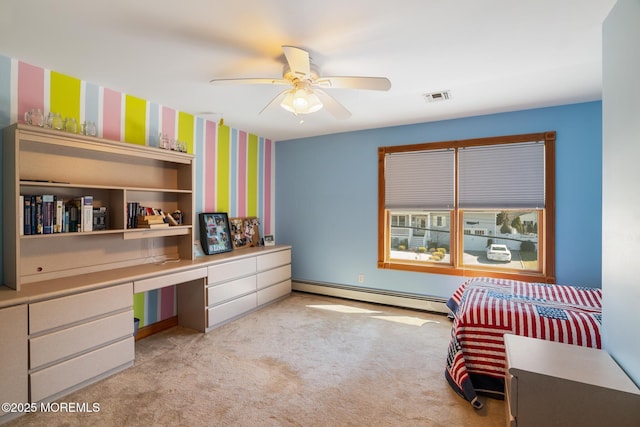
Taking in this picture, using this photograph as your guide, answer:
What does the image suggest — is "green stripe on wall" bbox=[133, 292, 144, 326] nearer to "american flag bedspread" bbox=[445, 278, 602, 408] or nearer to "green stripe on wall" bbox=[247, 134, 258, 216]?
"green stripe on wall" bbox=[247, 134, 258, 216]

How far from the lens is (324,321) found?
12.1 feet

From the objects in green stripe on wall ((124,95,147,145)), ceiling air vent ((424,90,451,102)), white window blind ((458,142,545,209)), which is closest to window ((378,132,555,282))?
white window blind ((458,142,545,209))

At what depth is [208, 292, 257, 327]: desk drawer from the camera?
11.0 feet

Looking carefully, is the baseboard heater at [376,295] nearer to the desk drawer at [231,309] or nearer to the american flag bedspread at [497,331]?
the desk drawer at [231,309]

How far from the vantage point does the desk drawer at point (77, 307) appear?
2068 millimetres

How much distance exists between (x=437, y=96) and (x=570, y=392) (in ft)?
8.60

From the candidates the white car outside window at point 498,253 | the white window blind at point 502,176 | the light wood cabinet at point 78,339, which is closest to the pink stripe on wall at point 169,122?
the light wood cabinet at point 78,339

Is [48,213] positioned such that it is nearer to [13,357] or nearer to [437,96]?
[13,357]

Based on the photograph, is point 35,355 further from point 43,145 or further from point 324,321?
point 324,321

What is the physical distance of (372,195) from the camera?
441 centimetres

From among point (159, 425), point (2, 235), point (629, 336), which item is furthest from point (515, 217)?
point (2, 235)

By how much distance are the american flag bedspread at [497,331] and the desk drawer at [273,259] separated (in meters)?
2.51

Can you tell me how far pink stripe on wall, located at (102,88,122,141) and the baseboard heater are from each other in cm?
319

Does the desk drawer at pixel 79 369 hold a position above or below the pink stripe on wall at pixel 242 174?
below
